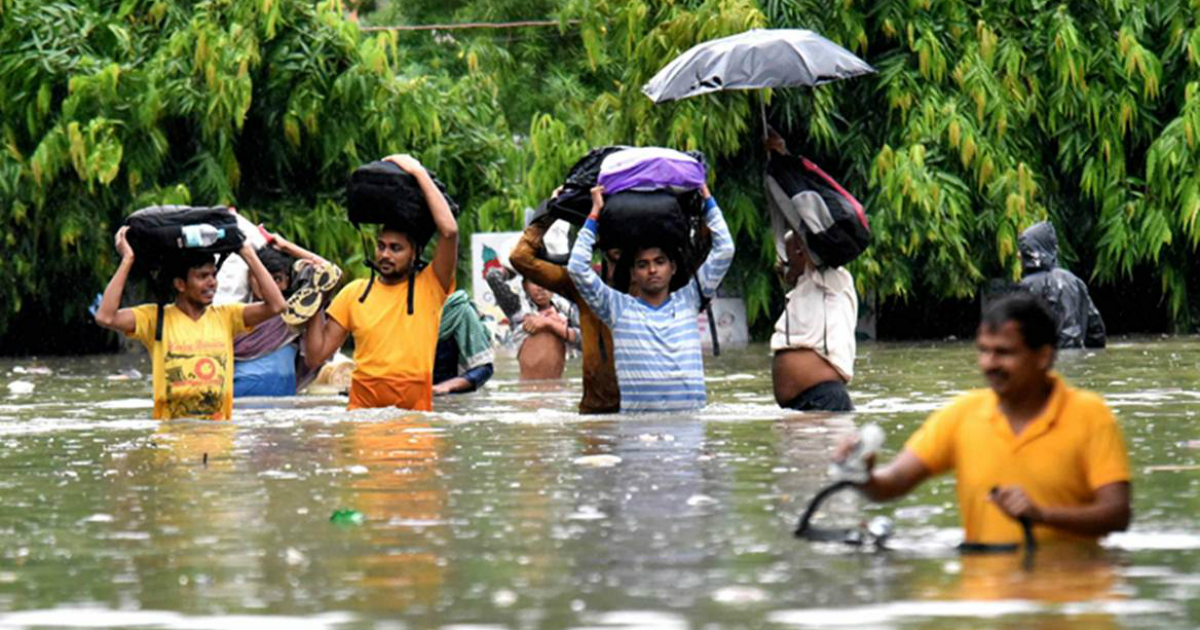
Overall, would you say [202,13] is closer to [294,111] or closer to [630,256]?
[294,111]

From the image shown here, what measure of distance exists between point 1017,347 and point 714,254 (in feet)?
20.4

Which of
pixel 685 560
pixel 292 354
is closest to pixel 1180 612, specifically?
pixel 685 560

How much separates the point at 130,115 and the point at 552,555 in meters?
21.0

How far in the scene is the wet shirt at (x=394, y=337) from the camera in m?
13.9

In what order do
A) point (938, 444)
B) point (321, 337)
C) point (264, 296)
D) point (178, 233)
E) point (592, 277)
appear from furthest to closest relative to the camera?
point (321, 337) → point (264, 296) → point (178, 233) → point (592, 277) → point (938, 444)

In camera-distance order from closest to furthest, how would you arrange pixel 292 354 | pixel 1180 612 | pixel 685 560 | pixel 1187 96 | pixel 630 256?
pixel 1180 612 → pixel 685 560 → pixel 630 256 → pixel 292 354 → pixel 1187 96

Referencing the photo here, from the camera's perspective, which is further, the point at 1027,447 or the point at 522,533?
the point at 522,533

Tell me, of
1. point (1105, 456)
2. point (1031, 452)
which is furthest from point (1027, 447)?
point (1105, 456)

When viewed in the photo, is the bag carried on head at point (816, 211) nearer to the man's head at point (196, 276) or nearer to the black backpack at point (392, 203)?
the black backpack at point (392, 203)

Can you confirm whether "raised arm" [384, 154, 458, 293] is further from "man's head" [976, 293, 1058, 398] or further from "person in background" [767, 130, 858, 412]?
"man's head" [976, 293, 1058, 398]

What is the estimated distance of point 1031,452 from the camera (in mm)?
7281

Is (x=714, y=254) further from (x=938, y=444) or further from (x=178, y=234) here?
(x=938, y=444)

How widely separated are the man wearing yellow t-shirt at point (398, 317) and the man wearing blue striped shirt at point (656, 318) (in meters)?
0.95

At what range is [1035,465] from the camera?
23.9ft
